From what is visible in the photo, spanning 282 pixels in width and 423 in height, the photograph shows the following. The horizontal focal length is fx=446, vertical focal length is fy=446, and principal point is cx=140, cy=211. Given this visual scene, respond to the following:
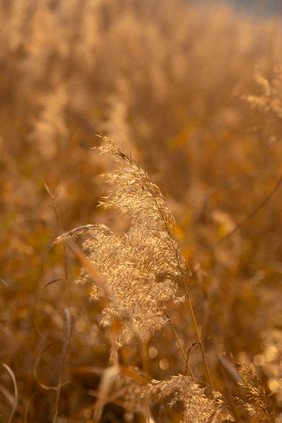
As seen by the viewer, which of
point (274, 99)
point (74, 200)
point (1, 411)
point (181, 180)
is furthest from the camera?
point (181, 180)

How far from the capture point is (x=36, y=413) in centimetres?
199

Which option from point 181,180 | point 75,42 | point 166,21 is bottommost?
point 181,180

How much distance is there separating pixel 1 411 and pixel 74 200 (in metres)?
2.26

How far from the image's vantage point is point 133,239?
1.10 metres

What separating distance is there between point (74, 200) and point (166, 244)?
296 cm

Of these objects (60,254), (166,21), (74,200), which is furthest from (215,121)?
(166,21)

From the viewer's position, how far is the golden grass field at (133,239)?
1.10 m

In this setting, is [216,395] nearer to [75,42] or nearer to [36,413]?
[36,413]

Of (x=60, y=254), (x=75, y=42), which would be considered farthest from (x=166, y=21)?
(x=60, y=254)

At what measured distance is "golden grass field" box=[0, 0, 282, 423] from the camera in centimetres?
110

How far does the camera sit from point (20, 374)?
2141 millimetres

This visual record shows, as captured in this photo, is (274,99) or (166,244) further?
(274,99)

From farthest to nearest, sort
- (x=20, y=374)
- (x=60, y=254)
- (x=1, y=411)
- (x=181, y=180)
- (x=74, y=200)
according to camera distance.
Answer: (x=181, y=180)
(x=74, y=200)
(x=60, y=254)
(x=20, y=374)
(x=1, y=411)

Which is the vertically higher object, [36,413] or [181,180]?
[181,180]
